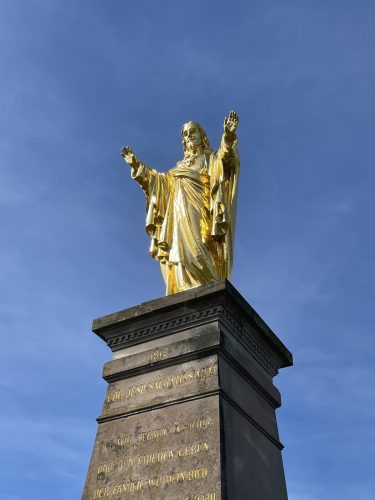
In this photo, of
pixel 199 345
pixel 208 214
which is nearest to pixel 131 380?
pixel 199 345

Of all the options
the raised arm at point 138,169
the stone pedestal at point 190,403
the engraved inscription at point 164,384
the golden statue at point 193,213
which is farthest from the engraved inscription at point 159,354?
the raised arm at point 138,169

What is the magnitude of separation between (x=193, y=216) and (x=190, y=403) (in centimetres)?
388

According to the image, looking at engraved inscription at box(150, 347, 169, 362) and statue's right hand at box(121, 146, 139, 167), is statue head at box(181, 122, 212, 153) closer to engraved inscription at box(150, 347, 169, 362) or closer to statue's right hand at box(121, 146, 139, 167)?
statue's right hand at box(121, 146, 139, 167)

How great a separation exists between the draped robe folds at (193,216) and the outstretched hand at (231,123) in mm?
153

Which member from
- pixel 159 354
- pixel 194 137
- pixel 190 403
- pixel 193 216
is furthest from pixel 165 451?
pixel 194 137

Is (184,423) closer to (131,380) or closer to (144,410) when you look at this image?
(144,410)

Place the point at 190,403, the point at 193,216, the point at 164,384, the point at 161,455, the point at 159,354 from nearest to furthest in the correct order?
1. the point at 161,455
2. the point at 190,403
3. the point at 164,384
4. the point at 159,354
5. the point at 193,216

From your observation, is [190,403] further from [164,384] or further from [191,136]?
[191,136]

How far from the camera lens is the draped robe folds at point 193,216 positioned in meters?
9.45

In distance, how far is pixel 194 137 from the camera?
11773mm

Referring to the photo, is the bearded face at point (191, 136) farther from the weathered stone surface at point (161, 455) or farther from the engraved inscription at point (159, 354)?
the weathered stone surface at point (161, 455)

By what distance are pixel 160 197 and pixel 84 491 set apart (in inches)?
215

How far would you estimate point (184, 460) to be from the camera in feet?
21.2

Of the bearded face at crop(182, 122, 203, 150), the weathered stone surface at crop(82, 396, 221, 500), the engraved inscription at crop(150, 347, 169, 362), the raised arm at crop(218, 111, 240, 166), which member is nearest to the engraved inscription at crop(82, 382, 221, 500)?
the weathered stone surface at crop(82, 396, 221, 500)
